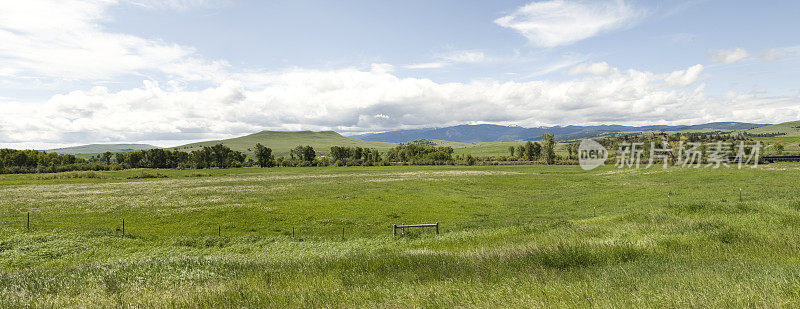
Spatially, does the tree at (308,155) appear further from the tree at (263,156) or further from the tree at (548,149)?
the tree at (548,149)

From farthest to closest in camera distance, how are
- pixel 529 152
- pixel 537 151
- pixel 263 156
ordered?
pixel 537 151
pixel 529 152
pixel 263 156

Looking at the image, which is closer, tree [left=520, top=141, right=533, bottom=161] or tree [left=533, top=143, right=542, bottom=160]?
tree [left=520, top=141, right=533, bottom=161]

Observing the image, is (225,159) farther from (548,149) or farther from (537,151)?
(537,151)

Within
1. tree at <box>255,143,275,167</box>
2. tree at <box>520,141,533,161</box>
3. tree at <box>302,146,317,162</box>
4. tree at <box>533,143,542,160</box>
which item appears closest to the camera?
tree at <box>255,143,275,167</box>

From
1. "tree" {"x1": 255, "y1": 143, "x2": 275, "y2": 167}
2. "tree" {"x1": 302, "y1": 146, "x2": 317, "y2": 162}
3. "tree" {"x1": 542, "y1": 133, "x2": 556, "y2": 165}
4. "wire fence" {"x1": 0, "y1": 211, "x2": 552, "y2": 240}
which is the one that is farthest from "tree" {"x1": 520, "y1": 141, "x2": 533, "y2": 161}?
"wire fence" {"x1": 0, "y1": 211, "x2": 552, "y2": 240}

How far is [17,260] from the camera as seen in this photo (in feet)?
63.1

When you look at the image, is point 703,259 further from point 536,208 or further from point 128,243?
point 536,208

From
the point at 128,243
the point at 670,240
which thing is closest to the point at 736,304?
the point at 670,240

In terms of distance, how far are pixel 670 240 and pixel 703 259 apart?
283cm

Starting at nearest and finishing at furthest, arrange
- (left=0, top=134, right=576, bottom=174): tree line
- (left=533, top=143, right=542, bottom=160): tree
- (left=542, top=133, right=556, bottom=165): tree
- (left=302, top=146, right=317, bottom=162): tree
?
(left=0, top=134, right=576, bottom=174): tree line < (left=542, top=133, right=556, bottom=165): tree < (left=533, top=143, right=542, bottom=160): tree < (left=302, top=146, right=317, bottom=162): tree

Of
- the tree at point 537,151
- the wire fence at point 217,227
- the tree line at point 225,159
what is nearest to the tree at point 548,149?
the tree line at point 225,159

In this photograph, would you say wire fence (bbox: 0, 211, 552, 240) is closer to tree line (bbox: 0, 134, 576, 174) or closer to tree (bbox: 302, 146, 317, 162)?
tree line (bbox: 0, 134, 576, 174)

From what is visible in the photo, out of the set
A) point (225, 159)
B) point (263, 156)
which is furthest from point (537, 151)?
point (225, 159)

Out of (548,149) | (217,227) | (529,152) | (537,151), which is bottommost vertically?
(217,227)
